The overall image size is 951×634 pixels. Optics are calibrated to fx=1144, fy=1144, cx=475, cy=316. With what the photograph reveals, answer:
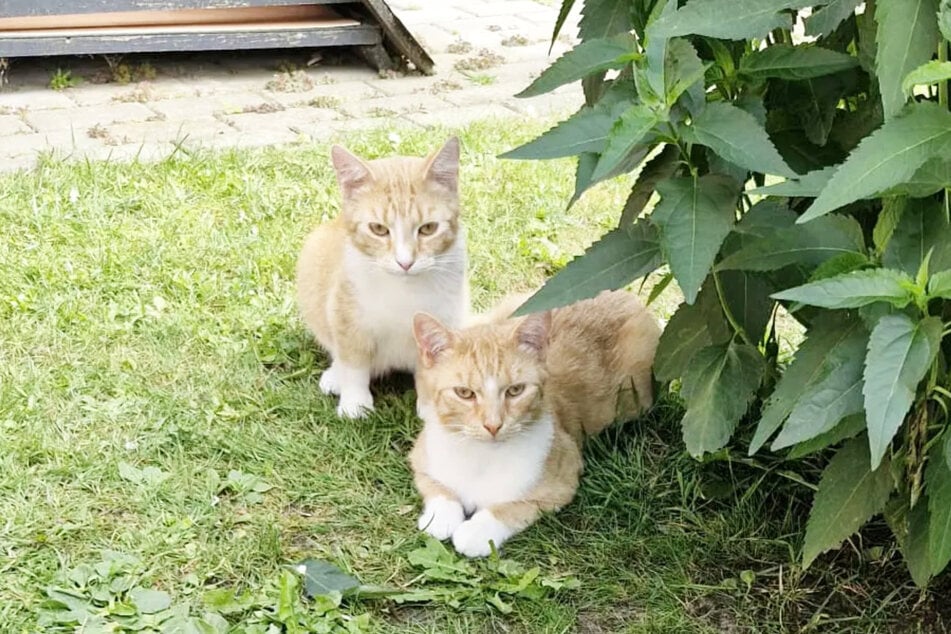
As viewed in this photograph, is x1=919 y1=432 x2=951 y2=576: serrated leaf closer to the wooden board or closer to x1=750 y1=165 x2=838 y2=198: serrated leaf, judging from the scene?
x1=750 y1=165 x2=838 y2=198: serrated leaf

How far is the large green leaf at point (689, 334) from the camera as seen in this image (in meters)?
2.69

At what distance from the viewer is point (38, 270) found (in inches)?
170

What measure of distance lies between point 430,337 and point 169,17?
447 centimetres

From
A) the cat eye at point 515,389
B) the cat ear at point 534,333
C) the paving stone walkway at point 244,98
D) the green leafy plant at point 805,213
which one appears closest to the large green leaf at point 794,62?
the green leafy plant at point 805,213

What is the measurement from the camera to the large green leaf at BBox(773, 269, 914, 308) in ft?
6.16

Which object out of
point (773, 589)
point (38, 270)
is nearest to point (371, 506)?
point (773, 589)

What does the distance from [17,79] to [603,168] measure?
558cm

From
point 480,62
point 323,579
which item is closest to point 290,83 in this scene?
point 480,62

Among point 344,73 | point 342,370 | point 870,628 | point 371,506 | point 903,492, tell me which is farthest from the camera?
point 344,73

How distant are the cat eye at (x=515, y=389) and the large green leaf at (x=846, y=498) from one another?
0.99 meters

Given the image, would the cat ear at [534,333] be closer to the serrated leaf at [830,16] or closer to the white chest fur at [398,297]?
the white chest fur at [398,297]

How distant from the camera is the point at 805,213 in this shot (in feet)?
5.73

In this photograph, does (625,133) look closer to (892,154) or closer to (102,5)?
(892,154)

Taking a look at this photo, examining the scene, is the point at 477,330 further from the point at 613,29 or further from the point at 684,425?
the point at 613,29
